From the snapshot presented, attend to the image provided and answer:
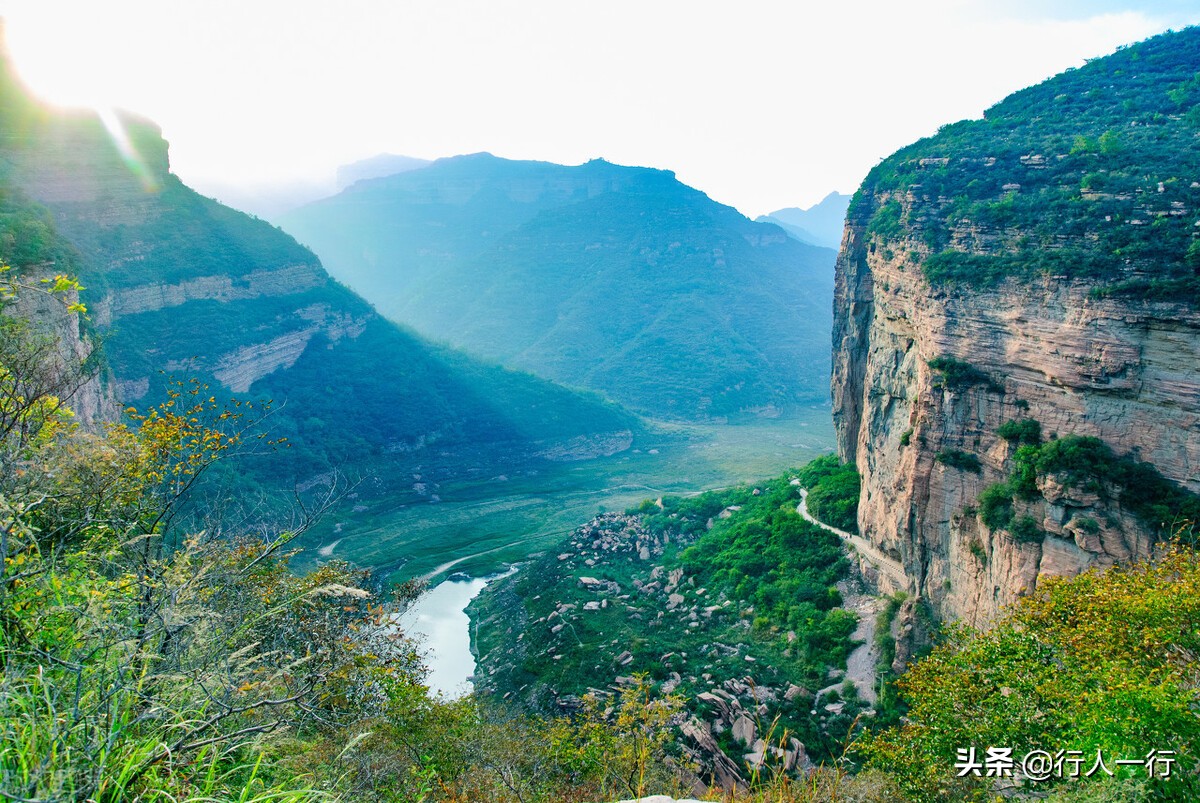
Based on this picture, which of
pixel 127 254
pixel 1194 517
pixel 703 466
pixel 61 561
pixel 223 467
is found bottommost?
pixel 703 466

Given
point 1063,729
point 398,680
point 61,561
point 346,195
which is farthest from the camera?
point 346,195

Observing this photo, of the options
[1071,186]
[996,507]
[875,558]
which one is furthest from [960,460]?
[1071,186]

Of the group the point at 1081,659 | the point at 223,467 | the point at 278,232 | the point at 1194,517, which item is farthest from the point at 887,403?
the point at 278,232

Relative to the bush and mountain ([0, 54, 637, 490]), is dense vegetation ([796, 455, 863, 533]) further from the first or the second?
mountain ([0, 54, 637, 490])

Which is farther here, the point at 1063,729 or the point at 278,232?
the point at 278,232

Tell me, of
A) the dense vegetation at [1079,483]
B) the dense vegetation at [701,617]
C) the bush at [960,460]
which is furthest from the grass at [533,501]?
the dense vegetation at [1079,483]

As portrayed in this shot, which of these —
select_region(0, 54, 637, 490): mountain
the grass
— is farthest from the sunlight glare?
the grass

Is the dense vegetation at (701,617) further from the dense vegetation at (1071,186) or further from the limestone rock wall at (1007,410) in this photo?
the dense vegetation at (1071,186)

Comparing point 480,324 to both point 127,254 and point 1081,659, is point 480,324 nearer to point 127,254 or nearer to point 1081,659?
point 127,254
